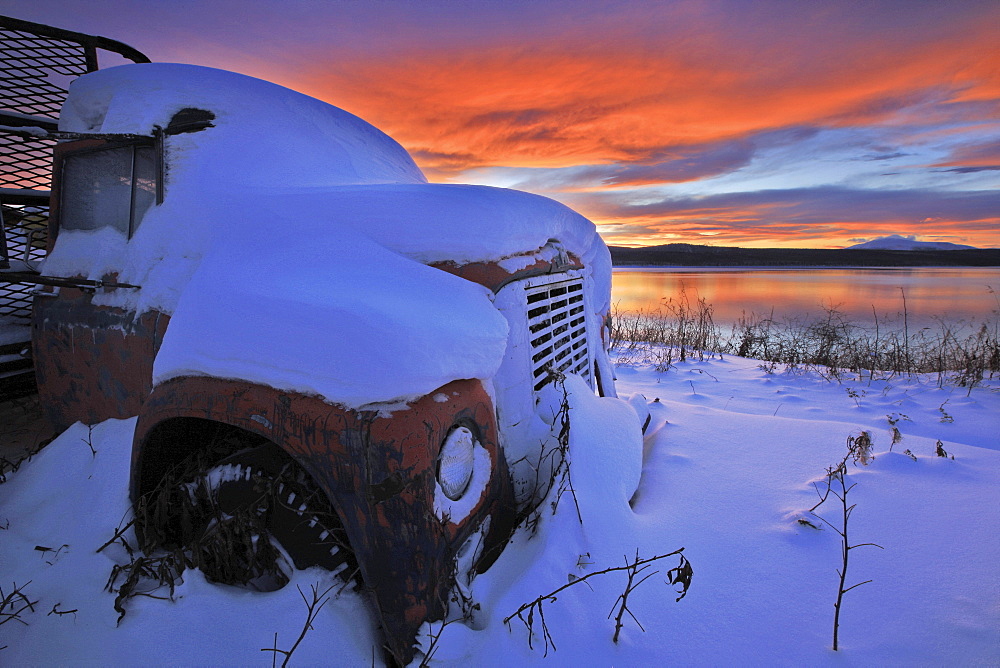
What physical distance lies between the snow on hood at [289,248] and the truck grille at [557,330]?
254 mm

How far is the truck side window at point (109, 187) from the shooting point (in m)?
2.25

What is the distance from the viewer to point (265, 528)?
1.52m

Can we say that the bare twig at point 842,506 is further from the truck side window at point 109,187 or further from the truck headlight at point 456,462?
the truck side window at point 109,187

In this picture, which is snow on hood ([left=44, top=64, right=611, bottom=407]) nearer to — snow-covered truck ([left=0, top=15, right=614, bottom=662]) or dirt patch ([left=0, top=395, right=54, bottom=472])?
snow-covered truck ([left=0, top=15, right=614, bottom=662])

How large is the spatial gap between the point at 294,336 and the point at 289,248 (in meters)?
0.47

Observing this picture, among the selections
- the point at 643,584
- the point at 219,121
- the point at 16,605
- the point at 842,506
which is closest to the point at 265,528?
the point at 16,605

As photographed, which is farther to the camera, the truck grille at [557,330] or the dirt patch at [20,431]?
the dirt patch at [20,431]

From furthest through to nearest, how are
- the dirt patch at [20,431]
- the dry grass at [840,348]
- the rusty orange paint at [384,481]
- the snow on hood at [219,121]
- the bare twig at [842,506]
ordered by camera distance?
the dry grass at [840,348] < the dirt patch at [20,431] < the snow on hood at [219,121] < the bare twig at [842,506] < the rusty orange paint at [384,481]

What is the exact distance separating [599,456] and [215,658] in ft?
4.98

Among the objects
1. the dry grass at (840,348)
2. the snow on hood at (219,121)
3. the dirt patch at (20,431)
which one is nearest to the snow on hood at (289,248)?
the snow on hood at (219,121)

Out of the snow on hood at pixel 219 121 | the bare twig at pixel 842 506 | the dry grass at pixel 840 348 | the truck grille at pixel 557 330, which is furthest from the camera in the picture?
the dry grass at pixel 840 348

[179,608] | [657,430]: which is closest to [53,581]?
[179,608]

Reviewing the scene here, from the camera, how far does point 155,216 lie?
2150mm

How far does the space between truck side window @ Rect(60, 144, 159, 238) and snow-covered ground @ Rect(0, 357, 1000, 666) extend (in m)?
1.09
